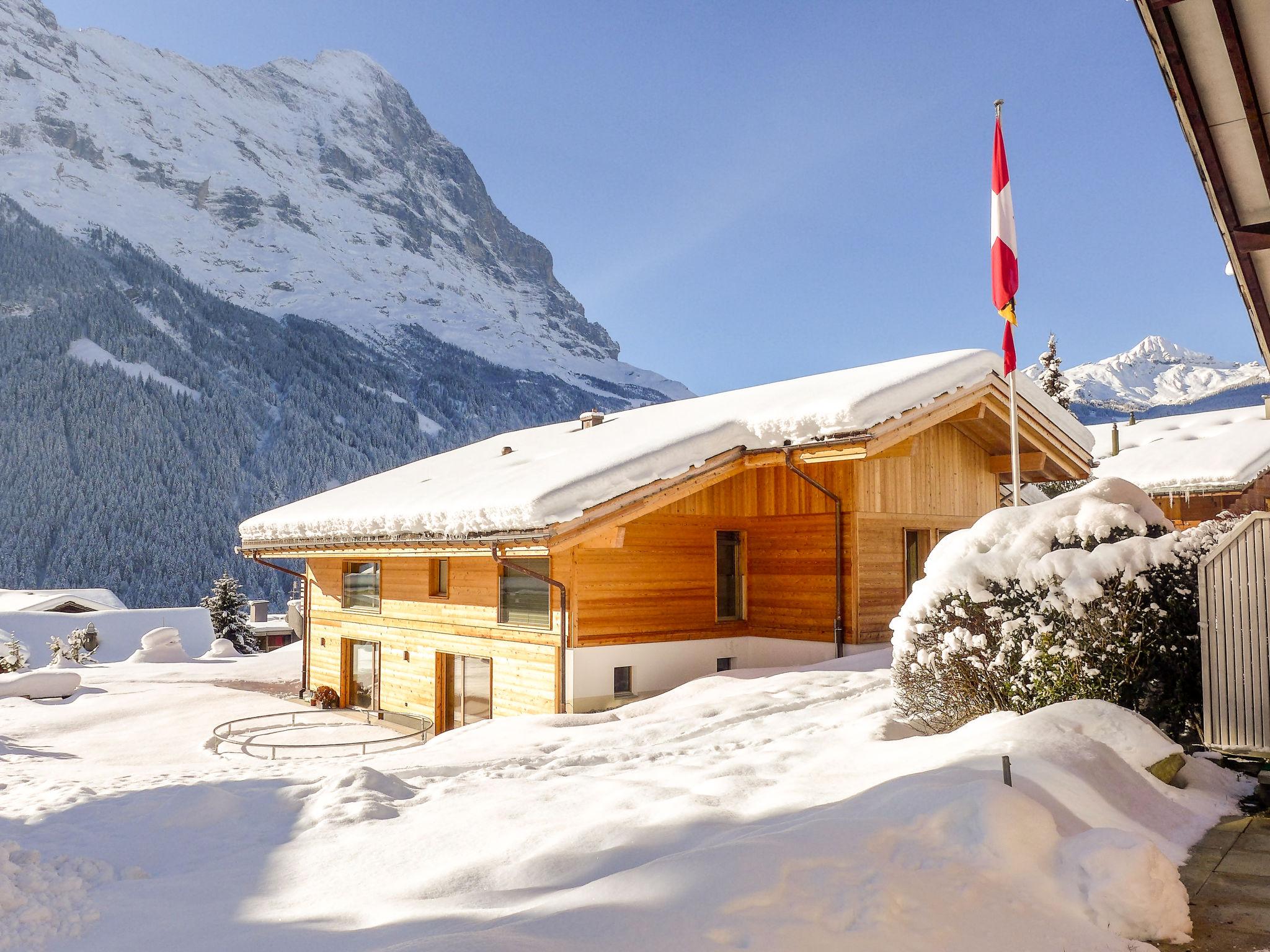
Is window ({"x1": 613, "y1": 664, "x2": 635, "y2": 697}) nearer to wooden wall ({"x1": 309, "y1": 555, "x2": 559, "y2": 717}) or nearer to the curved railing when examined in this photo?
wooden wall ({"x1": 309, "y1": 555, "x2": 559, "y2": 717})

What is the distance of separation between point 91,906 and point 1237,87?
752 cm

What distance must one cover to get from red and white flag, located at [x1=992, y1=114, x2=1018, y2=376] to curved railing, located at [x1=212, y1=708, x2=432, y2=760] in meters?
10.3

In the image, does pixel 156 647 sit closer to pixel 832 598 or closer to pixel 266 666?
pixel 266 666

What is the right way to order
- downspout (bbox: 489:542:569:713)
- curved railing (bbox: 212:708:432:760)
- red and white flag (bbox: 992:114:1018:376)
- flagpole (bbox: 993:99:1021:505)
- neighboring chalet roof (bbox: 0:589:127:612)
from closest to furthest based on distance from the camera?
flagpole (bbox: 993:99:1021:505) < red and white flag (bbox: 992:114:1018:376) < downspout (bbox: 489:542:569:713) < curved railing (bbox: 212:708:432:760) < neighboring chalet roof (bbox: 0:589:127:612)

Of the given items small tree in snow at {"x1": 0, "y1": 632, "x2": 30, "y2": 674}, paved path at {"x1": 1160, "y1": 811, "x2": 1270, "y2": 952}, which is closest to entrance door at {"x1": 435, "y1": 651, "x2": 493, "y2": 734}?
paved path at {"x1": 1160, "y1": 811, "x2": 1270, "y2": 952}

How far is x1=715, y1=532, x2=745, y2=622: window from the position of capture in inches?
570

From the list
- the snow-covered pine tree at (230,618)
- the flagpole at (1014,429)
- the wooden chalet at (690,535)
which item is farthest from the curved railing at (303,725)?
the snow-covered pine tree at (230,618)

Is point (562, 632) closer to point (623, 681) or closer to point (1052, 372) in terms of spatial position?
point (623, 681)

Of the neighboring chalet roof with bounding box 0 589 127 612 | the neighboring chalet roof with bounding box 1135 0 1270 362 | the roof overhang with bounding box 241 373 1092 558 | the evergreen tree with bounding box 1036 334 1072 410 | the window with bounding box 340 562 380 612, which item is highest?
the evergreen tree with bounding box 1036 334 1072 410

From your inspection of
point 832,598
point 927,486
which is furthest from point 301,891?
point 927,486

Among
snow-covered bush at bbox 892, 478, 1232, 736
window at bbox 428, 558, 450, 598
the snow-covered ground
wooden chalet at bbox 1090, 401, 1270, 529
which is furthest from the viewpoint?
wooden chalet at bbox 1090, 401, 1270, 529

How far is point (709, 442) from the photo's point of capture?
13.1 m

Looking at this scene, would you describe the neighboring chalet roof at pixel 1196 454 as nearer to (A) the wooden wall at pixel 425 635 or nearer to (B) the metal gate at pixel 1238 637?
(A) the wooden wall at pixel 425 635

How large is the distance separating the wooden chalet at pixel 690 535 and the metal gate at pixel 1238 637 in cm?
610
